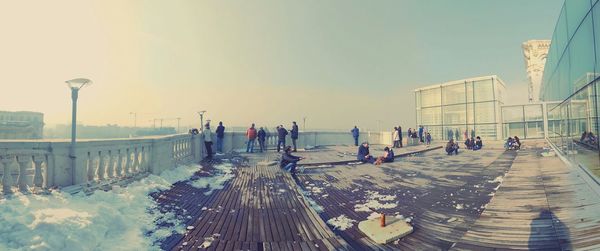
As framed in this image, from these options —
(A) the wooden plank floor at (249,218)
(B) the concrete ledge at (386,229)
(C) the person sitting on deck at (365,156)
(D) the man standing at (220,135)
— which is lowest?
(A) the wooden plank floor at (249,218)

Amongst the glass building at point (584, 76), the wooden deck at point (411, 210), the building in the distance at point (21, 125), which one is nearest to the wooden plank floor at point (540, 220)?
the wooden deck at point (411, 210)

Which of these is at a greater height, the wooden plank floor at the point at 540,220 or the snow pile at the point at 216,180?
the wooden plank floor at the point at 540,220

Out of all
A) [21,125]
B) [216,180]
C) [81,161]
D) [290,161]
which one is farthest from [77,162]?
[21,125]

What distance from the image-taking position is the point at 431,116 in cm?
3953

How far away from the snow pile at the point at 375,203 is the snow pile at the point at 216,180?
14.9 ft

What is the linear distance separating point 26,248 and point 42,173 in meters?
2.79

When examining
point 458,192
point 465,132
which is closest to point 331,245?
point 458,192

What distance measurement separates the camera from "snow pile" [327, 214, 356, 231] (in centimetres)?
536

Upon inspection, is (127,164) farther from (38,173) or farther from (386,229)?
(386,229)

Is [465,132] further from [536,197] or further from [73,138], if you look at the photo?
[73,138]

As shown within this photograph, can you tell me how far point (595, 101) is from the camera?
6961 mm

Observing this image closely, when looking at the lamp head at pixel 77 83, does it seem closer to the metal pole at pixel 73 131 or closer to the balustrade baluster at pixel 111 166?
the metal pole at pixel 73 131

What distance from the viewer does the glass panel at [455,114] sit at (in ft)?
117

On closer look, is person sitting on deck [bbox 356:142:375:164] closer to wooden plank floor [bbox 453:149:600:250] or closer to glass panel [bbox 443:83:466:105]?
wooden plank floor [bbox 453:149:600:250]
